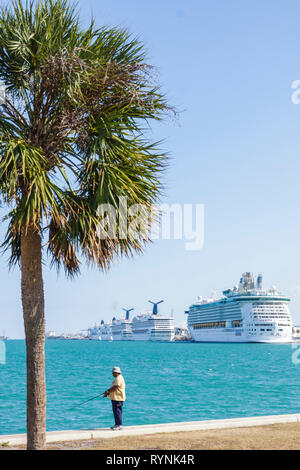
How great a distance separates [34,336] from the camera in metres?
9.09

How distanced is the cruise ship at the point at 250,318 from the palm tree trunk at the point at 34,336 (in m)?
124

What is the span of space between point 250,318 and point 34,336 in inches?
4985

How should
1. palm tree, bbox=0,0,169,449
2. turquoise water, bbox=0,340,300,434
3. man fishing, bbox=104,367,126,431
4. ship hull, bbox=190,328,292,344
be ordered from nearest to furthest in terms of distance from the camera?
1. palm tree, bbox=0,0,169,449
2. man fishing, bbox=104,367,126,431
3. turquoise water, bbox=0,340,300,434
4. ship hull, bbox=190,328,292,344

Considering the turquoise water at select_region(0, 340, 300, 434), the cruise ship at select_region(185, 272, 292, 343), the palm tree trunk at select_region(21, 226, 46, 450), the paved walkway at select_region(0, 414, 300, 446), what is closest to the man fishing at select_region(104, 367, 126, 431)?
the paved walkway at select_region(0, 414, 300, 446)

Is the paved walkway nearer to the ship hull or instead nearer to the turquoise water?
the turquoise water

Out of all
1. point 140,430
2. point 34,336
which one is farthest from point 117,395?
point 34,336

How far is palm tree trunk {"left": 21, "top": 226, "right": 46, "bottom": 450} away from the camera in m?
9.01

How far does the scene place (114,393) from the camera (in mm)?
12664

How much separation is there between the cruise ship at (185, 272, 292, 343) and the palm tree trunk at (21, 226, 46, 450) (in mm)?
124405

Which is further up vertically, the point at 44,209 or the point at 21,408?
the point at 44,209

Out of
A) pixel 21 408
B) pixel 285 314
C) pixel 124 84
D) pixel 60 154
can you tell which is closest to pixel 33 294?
pixel 60 154

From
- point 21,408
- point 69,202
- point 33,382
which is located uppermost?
point 69,202

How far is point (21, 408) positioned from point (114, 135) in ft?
83.3
